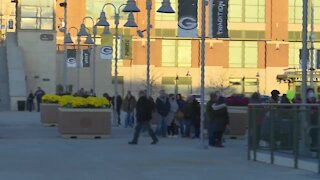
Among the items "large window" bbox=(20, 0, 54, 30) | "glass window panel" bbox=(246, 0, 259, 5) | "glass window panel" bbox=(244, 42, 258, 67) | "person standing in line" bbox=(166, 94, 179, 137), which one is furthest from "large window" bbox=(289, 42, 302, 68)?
"person standing in line" bbox=(166, 94, 179, 137)

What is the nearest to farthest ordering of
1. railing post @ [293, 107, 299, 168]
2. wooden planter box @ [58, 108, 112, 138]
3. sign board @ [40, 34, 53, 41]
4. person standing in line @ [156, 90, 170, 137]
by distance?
railing post @ [293, 107, 299, 168] < wooden planter box @ [58, 108, 112, 138] < person standing in line @ [156, 90, 170, 137] < sign board @ [40, 34, 53, 41]

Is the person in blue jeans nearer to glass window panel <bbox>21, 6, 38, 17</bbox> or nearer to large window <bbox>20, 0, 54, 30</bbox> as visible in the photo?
large window <bbox>20, 0, 54, 30</bbox>

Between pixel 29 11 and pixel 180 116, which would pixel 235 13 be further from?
pixel 180 116

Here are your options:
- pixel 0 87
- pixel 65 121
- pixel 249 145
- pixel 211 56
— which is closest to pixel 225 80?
pixel 211 56

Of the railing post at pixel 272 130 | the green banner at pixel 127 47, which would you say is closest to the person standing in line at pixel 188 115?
the railing post at pixel 272 130

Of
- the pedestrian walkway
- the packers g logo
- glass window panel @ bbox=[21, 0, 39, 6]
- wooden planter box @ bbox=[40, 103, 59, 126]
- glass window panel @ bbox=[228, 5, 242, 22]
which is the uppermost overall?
glass window panel @ bbox=[228, 5, 242, 22]

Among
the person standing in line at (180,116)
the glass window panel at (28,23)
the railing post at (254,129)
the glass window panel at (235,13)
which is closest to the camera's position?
the railing post at (254,129)

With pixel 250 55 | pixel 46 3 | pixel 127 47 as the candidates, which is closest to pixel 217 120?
pixel 46 3

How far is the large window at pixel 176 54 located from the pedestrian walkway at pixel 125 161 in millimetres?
55307

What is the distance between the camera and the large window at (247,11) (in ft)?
256

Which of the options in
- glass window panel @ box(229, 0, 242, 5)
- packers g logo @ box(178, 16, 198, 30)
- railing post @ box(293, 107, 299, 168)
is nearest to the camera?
railing post @ box(293, 107, 299, 168)

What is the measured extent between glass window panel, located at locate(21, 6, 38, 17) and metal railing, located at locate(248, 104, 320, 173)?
4148 centimetres

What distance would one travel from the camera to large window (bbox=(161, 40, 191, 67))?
79.0 metres

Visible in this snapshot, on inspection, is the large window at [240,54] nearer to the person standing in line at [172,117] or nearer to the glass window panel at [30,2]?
the glass window panel at [30,2]
